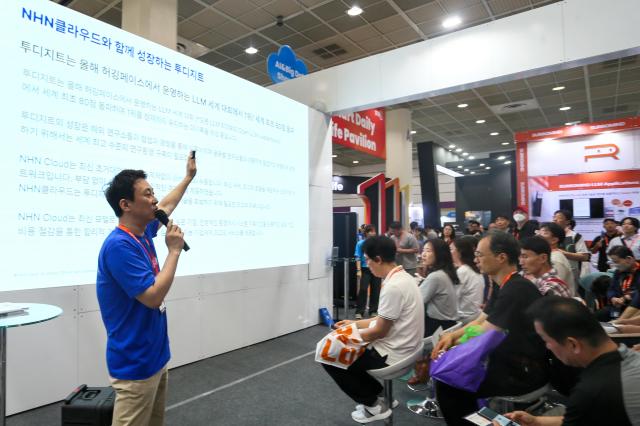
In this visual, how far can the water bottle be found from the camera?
4547 mm

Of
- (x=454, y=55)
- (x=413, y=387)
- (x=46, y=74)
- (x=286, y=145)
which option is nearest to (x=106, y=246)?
(x=46, y=74)

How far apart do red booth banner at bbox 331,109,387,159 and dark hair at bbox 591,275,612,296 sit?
11.1 ft

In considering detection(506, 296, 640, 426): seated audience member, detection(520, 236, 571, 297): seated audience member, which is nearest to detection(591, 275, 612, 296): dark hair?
detection(520, 236, 571, 297): seated audience member

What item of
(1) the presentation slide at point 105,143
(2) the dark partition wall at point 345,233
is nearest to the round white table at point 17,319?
(1) the presentation slide at point 105,143

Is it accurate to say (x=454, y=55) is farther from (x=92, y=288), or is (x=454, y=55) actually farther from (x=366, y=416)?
(x=92, y=288)

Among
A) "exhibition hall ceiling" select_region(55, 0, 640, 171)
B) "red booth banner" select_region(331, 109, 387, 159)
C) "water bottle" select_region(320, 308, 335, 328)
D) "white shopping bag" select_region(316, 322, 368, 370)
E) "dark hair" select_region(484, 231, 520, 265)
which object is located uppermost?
"exhibition hall ceiling" select_region(55, 0, 640, 171)

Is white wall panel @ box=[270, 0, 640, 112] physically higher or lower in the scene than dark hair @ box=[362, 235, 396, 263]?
higher

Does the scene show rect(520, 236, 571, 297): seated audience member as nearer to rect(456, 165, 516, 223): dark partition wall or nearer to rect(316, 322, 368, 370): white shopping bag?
rect(316, 322, 368, 370): white shopping bag

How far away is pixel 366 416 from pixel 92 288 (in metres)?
2.01

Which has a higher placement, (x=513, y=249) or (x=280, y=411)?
(x=513, y=249)

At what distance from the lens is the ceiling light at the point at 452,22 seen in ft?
18.0

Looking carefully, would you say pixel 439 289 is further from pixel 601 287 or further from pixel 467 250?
pixel 601 287

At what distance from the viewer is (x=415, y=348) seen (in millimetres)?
2033

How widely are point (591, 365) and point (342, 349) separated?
3.70 feet
